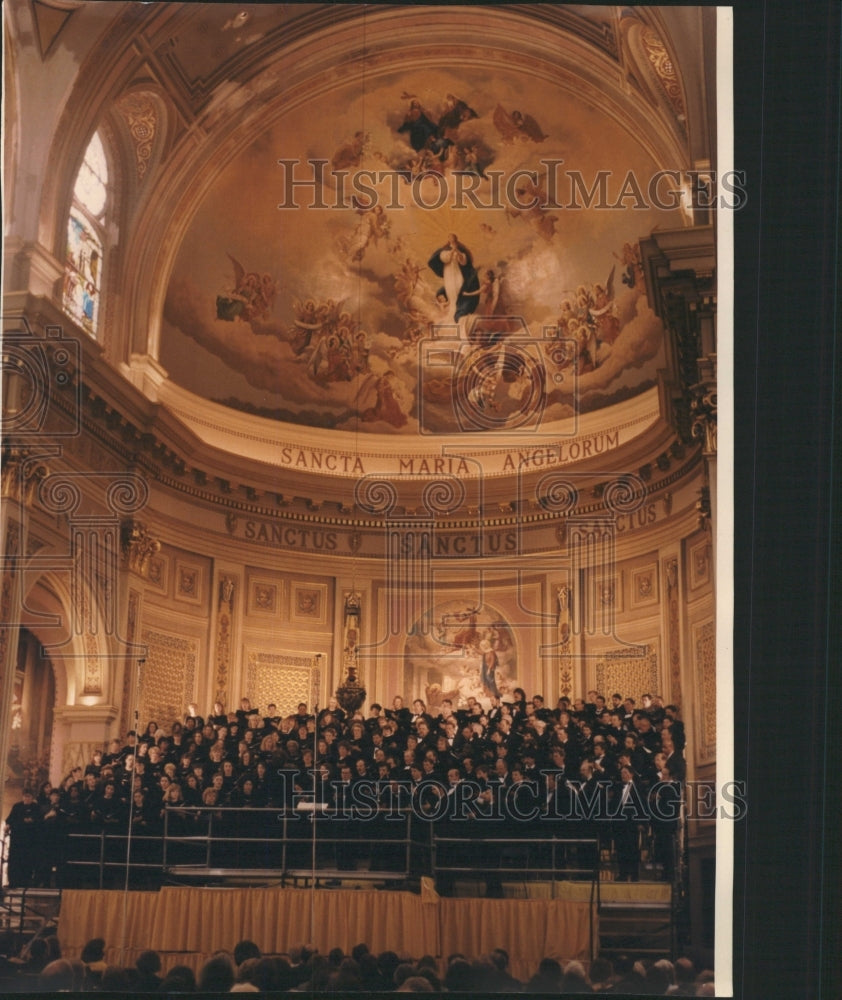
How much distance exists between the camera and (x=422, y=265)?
13.2 metres

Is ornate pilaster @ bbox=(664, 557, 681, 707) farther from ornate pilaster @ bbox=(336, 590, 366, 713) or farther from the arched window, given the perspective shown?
the arched window

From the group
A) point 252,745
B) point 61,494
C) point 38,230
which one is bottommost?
point 252,745

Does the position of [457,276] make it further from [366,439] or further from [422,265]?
[366,439]

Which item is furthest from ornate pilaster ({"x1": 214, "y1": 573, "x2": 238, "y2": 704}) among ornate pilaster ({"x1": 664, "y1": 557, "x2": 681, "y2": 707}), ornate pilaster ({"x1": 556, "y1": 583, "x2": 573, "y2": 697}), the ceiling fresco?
ornate pilaster ({"x1": 664, "y1": 557, "x2": 681, "y2": 707})

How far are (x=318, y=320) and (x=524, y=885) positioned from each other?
18.4 ft

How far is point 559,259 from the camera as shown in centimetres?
1303

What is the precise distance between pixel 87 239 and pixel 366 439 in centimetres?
307

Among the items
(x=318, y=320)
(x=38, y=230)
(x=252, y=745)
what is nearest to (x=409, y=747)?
(x=252, y=745)

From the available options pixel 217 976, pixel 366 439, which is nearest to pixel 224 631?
pixel 366 439

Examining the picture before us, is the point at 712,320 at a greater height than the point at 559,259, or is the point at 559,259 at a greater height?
the point at 559,259

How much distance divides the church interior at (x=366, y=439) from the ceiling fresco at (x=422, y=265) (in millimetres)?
34

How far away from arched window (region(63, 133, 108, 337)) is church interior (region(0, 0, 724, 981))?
0.04 m

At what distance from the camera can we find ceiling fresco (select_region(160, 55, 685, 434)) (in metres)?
12.6
